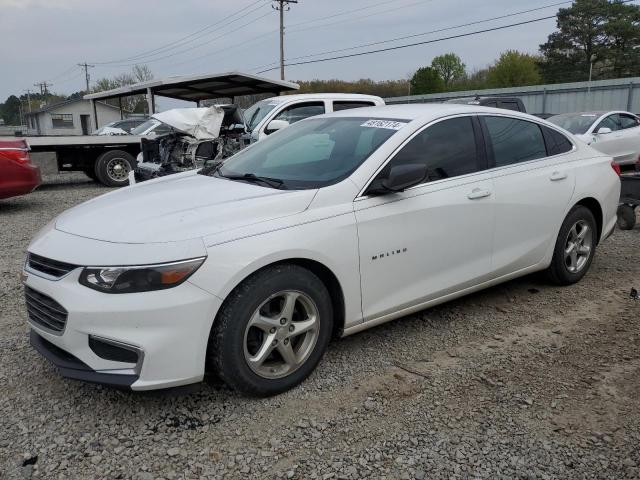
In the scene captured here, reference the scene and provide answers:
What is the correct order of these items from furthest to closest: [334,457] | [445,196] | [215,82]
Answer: [215,82], [445,196], [334,457]

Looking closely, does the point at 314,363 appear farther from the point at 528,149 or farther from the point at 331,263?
the point at 528,149

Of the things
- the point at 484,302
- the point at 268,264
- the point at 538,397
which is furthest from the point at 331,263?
the point at 484,302

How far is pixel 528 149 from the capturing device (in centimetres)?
446

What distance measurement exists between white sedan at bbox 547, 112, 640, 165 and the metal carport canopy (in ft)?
21.8

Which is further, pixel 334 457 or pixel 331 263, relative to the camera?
pixel 331 263

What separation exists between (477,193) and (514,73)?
194ft

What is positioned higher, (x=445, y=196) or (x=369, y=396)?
(x=445, y=196)

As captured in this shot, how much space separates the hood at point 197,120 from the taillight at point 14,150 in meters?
2.14

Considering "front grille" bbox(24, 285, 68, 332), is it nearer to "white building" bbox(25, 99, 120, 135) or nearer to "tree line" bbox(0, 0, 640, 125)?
"tree line" bbox(0, 0, 640, 125)

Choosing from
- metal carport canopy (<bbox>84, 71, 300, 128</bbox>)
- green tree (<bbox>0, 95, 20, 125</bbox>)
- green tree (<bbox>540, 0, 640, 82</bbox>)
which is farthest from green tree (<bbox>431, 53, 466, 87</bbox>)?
green tree (<bbox>0, 95, 20, 125</bbox>)

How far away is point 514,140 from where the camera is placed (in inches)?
173

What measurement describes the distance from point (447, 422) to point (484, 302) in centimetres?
188

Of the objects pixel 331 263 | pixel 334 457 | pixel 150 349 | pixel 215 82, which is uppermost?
pixel 215 82

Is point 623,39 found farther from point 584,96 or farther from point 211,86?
point 211,86
